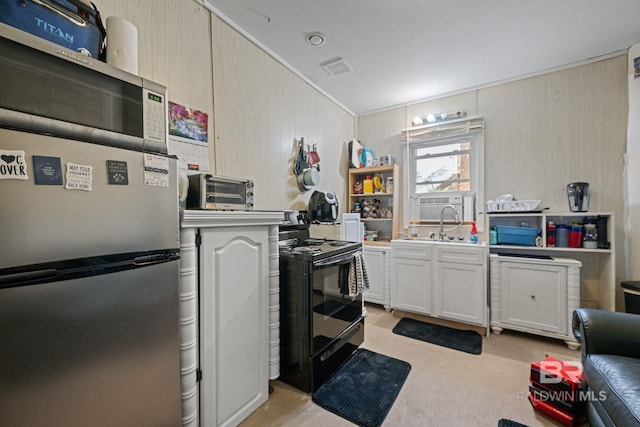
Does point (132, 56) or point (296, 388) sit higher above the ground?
point (132, 56)

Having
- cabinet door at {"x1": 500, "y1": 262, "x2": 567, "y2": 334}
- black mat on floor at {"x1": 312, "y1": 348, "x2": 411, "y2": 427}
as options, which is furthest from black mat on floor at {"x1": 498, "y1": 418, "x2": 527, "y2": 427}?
cabinet door at {"x1": 500, "y1": 262, "x2": 567, "y2": 334}

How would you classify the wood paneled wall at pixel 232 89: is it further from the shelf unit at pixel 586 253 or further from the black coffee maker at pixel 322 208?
the shelf unit at pixel 586 253

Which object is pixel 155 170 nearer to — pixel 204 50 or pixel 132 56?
pixel 132 56

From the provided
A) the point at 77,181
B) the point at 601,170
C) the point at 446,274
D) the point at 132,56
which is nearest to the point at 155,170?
the point at 77,181

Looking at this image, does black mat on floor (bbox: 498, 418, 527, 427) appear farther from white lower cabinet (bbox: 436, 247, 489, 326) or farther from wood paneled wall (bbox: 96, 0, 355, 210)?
wood paneled wall (bbox: 96, 0, 355, 210)

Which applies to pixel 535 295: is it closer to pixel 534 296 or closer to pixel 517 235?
pixel 534 296

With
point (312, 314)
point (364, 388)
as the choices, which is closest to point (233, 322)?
point (312, 314)

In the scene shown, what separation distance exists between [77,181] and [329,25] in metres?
2.08

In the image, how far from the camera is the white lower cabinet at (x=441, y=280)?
2.54 metres

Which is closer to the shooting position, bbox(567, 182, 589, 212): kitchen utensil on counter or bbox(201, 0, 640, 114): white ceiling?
bbox(201, 0, 640, 114): white ceiling

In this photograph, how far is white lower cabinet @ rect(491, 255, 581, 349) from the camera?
2254 mm

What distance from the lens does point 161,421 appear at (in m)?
1.03

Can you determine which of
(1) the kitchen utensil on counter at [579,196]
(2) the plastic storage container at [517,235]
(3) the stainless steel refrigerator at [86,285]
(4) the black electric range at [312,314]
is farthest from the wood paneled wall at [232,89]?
(1) the kitchen utensil on counter at [579,196]

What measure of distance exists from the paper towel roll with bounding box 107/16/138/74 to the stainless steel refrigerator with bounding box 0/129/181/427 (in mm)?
466
